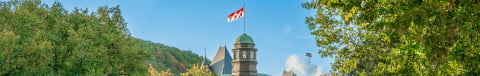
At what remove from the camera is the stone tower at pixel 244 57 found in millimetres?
63219

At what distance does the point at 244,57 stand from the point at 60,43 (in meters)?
37.9

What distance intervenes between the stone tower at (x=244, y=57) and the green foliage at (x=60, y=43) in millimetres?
30681

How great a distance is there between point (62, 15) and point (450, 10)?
2277cm

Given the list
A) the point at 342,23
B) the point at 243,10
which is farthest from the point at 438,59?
the point at 243,10

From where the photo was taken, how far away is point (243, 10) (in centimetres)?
6216

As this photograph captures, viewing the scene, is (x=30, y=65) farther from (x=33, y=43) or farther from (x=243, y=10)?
(x=243, y=10)

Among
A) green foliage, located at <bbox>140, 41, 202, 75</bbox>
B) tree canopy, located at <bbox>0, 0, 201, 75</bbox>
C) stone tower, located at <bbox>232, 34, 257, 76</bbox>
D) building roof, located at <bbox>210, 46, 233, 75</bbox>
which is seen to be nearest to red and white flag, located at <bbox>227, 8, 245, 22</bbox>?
stone tower, located at <bbox>232, 34, 257, 76</bbox>

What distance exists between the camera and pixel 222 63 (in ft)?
247

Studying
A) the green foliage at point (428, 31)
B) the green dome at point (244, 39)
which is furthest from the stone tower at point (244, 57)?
the green foliage at point (428, 31)

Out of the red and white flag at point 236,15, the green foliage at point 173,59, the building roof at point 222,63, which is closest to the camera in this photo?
the red and white flag at point 236,15

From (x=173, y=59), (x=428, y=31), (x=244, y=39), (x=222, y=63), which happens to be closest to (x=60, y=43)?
(x=428, y=31)

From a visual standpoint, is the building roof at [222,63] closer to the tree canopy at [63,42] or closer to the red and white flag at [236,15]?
the red and white flag at [236,15]

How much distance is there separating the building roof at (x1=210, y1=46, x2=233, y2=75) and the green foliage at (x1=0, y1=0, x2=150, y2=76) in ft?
136

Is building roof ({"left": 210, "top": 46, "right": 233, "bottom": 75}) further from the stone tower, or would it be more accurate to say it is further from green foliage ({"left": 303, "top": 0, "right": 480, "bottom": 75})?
green foliage ({"left": 303, "top": 0, "right": 480, "bottom": 75})
